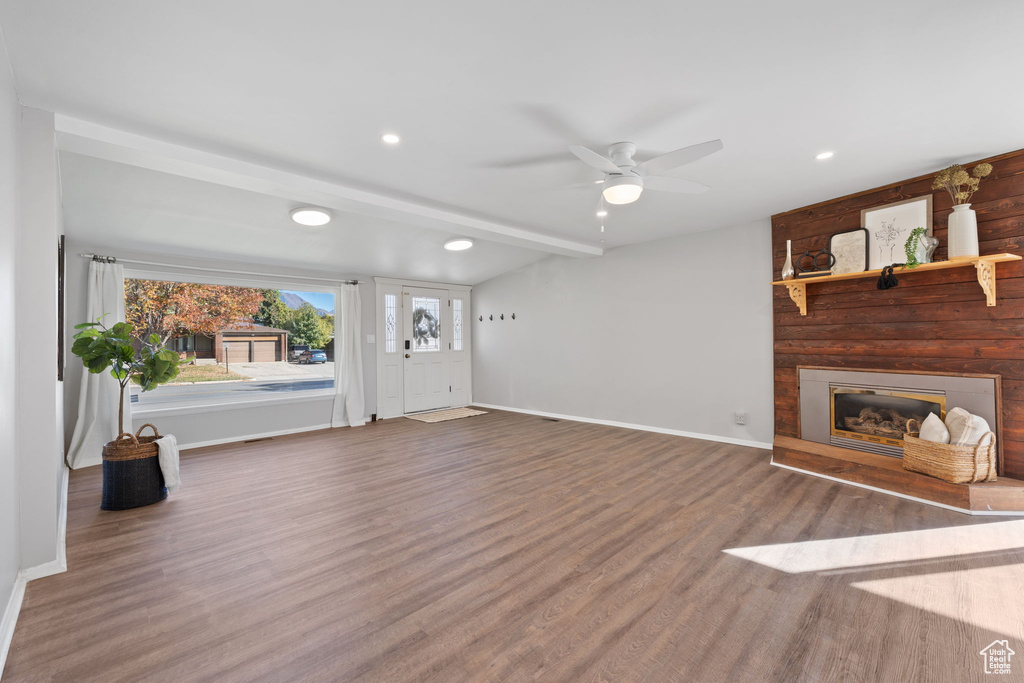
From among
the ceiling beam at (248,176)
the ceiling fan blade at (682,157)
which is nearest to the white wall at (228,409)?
the ceiling beam at (248,176)

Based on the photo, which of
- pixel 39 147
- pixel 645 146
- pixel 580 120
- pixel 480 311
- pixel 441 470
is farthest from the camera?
pixel 480 311

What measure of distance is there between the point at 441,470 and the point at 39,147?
345 cm

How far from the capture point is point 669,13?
1.74 metres

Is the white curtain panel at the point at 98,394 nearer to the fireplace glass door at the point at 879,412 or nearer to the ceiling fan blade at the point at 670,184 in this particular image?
the ceiling fan blade at the point at 670,184

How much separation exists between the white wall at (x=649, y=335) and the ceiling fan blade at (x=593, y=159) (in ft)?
9.10

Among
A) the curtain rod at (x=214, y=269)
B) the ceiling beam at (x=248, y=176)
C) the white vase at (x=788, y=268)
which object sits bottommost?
the white vase at (x=788, y=268)

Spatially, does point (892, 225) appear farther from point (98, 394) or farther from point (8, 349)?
point (98, 394)

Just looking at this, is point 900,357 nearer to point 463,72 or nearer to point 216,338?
point 463,72

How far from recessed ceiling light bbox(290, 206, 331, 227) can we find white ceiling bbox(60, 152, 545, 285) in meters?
0.09

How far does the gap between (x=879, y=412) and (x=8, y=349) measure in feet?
19.3

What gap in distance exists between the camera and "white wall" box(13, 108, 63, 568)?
2223 mm

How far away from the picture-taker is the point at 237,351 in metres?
6.38

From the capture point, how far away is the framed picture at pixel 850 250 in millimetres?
3785

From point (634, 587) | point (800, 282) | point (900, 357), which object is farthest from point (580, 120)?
point (900, 357)
